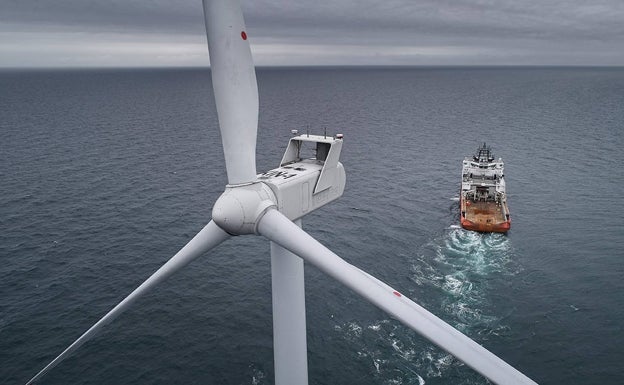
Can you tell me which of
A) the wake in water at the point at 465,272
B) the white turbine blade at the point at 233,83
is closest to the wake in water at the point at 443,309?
the wake in water at the point at 465,272

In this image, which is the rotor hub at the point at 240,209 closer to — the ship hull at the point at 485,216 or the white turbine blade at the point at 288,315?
the white turbine blade at the point at 288,315

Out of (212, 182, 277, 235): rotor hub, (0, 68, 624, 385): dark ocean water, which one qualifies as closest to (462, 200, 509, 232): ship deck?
(0, 68, 624, 385): dark ocean water

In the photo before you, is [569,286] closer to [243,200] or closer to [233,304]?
[233,304]

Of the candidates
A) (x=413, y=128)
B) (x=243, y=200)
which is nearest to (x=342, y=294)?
(x=243, y=200)

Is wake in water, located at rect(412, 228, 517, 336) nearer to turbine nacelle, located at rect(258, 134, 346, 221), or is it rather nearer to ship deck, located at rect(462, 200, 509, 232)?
ship deck, located at rect(462, 200, 509, 232)

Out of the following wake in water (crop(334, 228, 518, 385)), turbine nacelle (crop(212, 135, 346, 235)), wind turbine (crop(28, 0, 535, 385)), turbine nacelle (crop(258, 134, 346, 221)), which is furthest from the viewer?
wake in water (crop(334, 228, 518, 385))

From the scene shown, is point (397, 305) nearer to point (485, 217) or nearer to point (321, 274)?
point (321, 274)
